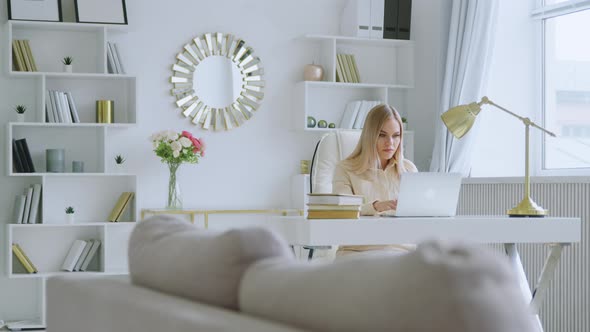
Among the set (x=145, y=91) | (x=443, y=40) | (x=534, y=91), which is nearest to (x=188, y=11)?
(x=145, y=91)

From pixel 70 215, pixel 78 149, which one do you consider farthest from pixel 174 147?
pixel 70 215

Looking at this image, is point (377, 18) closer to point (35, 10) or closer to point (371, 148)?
point (35, 10)

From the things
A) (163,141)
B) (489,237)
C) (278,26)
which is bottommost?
(489,237)

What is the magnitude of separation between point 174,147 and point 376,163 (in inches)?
73.1

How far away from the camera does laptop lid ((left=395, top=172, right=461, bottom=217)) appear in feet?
11.3

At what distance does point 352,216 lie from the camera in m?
3.31

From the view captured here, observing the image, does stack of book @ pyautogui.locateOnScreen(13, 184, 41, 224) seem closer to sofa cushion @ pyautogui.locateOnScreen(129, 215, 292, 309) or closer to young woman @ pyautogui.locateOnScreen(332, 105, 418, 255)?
young woman @ pyautogui.locateOnScreen(332, 105, 418, 255)

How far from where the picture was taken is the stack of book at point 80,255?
557 centimetres

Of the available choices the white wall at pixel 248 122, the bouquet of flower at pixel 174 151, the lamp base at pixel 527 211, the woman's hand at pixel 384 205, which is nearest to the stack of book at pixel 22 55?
the white wall at pixel 248 122

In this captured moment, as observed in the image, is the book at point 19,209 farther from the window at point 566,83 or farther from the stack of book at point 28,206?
→ the window at point 566,83

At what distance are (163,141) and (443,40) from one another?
1.88 m

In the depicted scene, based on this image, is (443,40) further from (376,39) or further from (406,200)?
(406,200)

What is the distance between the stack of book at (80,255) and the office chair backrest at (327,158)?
6.24 ft

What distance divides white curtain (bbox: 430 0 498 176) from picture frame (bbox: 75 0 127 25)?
6.71 feet
